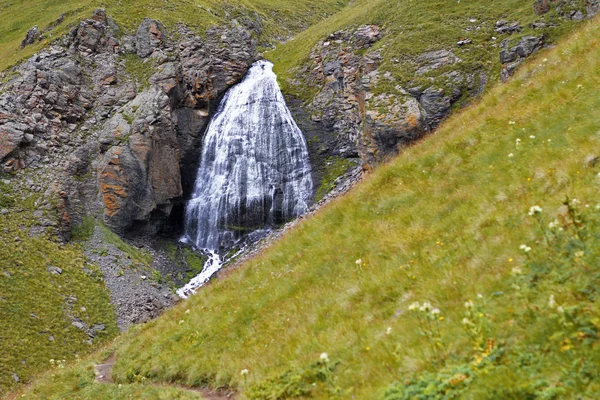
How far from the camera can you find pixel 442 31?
43719mm

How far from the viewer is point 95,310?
31.8 meters

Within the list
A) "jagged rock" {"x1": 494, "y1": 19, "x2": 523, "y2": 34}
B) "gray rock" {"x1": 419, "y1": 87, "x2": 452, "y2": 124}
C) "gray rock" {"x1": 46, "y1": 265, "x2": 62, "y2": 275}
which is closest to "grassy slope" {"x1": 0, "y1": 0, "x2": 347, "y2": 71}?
"gray rock" {"x1": 46, "y1": 265, "x2": 62, "y2": 275}

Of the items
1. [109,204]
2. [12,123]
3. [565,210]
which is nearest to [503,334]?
[565,210]

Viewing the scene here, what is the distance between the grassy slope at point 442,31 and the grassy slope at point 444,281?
2386 cm

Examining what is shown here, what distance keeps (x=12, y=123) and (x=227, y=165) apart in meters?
21.8

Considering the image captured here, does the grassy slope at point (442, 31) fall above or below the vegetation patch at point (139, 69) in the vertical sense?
below

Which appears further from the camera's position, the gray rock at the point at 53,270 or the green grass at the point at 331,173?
the green grass at the point at 331,173

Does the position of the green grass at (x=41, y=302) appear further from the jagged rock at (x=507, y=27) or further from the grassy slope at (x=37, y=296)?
the jagged rock at (x=507, y=27)

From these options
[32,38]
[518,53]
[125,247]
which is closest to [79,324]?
[125,247]

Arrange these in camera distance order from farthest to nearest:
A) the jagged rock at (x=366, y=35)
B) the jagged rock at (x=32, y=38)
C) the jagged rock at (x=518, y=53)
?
the jagged rock at (x=32, y=38)
the jagged rock at (x=366, y=35)
the jagged rock at (x=518, y=53)

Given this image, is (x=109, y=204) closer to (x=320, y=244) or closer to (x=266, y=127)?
(x=266, y=127)

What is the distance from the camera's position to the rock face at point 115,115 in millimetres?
42531

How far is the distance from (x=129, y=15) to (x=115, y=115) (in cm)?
2371

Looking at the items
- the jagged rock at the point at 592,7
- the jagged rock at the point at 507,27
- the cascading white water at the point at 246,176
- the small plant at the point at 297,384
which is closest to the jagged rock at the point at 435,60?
the jagged rock at the point at 507,27
